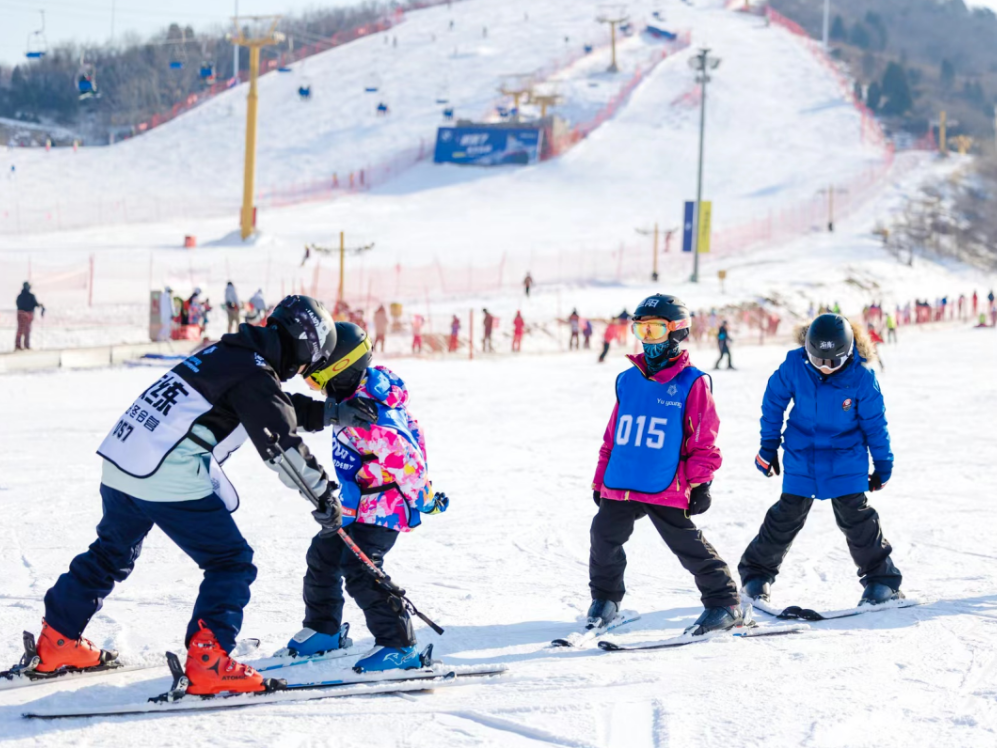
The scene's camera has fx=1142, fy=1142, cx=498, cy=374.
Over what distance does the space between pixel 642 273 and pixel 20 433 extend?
28.3 metres

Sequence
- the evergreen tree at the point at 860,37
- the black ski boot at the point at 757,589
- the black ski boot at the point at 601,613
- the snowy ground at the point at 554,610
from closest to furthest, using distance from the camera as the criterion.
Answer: the snowy ground at the point at 554,610 → the black ski boot at the point at 601,613 → the black ski boot at the point at 757,589 → the evergreen tree at the point at 860,37

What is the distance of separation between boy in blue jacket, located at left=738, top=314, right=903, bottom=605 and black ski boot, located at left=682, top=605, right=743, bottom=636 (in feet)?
Answer: 2.08

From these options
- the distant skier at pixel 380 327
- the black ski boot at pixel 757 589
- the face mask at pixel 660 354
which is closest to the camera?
the face mask at pixel 660 354

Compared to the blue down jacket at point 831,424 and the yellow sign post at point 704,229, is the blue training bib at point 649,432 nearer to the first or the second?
the blue down jacket at point 831,424

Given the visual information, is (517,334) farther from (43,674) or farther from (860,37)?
(860,37)

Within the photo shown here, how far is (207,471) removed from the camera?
3943mm

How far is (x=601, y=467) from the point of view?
5.06 meters

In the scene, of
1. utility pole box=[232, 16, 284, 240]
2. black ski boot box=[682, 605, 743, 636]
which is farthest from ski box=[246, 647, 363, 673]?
utility pole box=[232, 16, 284, 240]

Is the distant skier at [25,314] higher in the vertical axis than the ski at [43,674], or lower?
higher

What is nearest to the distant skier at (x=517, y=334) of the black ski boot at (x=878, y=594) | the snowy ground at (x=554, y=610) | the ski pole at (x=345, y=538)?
the snowy ground at (x=554, y=610)

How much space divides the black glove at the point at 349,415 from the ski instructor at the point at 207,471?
0.56 feet

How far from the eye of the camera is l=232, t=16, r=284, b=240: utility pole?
3359cm

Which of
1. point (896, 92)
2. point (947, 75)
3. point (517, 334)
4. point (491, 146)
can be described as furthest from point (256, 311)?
point (947, 75)

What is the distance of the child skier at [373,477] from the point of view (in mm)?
4207
